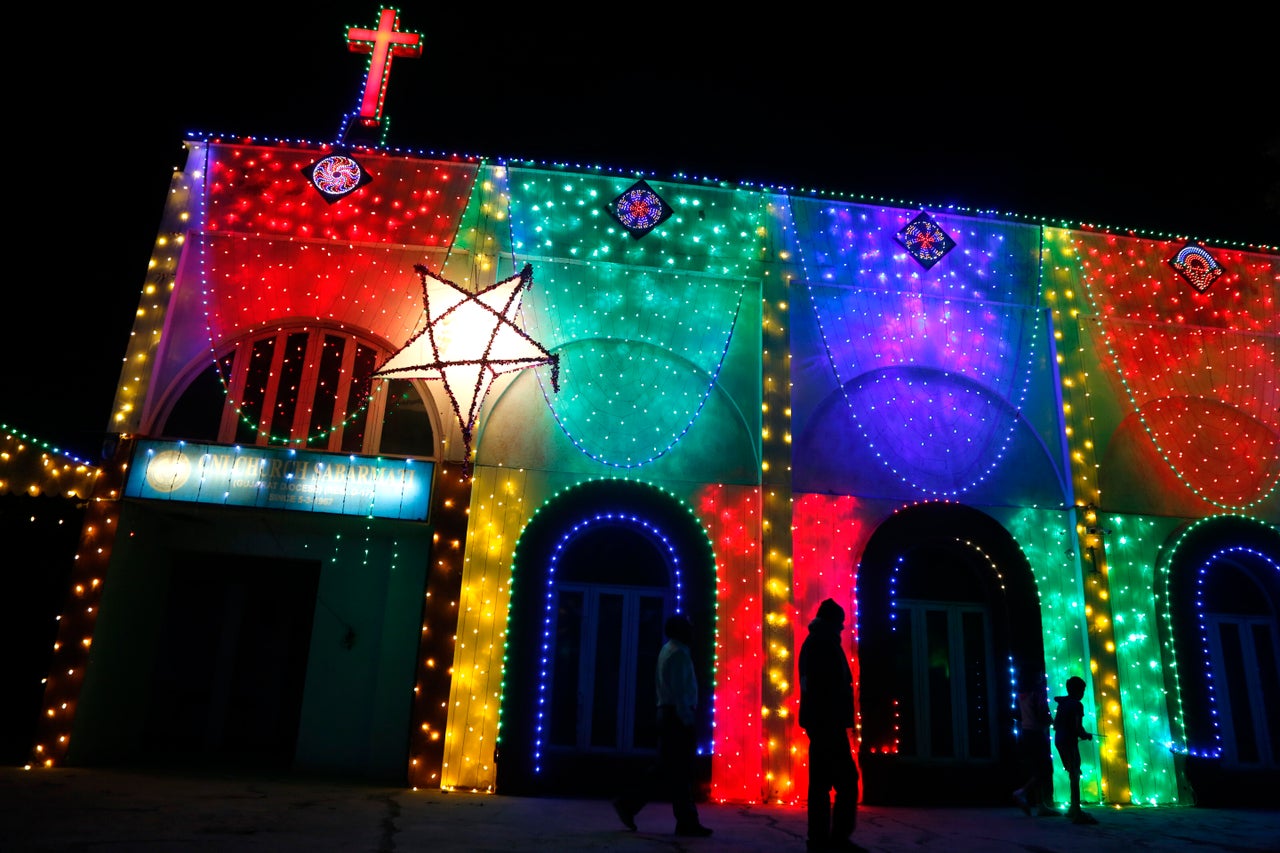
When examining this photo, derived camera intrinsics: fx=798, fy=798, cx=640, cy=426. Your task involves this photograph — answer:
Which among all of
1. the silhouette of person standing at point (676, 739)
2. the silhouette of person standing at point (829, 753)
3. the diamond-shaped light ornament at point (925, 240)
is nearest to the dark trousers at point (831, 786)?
the silhouette of person standing at point (829, 753)

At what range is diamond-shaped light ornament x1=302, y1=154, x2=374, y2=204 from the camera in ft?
32.9

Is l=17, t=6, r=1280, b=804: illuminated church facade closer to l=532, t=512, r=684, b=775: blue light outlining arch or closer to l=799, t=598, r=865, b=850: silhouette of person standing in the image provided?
l=532, t=512, r=684, b=775: blue light outlining arch

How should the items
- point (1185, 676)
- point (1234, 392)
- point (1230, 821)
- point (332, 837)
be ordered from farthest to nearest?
point (1234, 392), point (1185, 676), point (1230, 821), point (332, 837)

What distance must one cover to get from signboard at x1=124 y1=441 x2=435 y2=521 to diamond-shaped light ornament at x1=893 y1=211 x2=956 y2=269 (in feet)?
22.4

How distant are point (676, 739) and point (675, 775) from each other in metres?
0.25

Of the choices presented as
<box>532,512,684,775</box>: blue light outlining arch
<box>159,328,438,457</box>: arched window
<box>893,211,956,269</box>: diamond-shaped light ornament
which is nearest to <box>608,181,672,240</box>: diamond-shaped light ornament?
<box>893,211,956,269</box>: diamond-shaped light ornament

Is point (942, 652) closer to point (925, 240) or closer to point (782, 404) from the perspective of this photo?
point (782, 404)

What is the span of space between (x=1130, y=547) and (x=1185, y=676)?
5.01 feet

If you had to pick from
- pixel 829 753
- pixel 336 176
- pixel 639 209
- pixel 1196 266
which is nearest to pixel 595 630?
pixel 829 753

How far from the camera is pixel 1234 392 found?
10500 millimetres

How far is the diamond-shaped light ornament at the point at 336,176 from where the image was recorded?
10023 mm

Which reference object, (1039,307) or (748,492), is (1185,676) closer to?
(1039,307)

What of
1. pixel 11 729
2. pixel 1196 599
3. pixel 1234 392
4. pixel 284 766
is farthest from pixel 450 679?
pixel 1234 392

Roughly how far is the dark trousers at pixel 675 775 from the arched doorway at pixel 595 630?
7.70 feet
